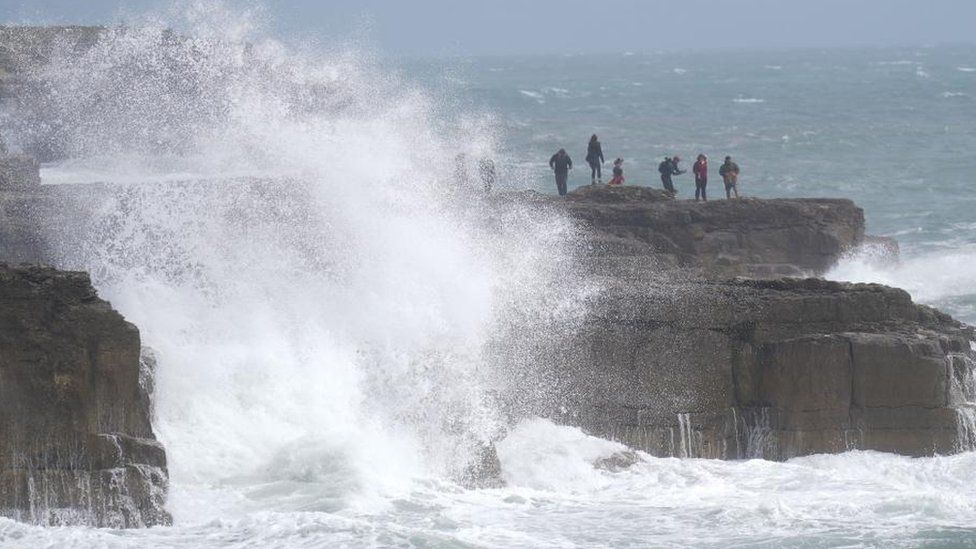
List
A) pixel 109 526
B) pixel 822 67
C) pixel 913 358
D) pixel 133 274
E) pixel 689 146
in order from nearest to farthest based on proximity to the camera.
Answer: pixel 109 526
pixel 913 358
pixel 133 274
pixel 689 146
pixel 822 67

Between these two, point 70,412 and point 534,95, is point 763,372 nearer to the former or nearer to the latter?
point 70,412

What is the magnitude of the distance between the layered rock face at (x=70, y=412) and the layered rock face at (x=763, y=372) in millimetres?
4534

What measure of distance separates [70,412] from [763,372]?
738cm

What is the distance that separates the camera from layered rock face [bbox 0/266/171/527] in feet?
51.1

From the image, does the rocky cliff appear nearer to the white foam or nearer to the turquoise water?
the white foam

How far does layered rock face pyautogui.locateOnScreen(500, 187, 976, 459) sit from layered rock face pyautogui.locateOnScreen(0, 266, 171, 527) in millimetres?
4534

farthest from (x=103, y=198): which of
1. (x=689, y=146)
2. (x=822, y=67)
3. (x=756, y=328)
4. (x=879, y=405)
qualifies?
(x=822, y=67)

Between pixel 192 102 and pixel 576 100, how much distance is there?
5212 cm

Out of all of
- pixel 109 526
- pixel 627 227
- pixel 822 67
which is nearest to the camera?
pixel 109 526

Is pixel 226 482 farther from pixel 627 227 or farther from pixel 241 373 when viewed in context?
pixel 627 227

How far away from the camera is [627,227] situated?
25688mm

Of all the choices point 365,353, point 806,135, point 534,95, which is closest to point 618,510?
point 365,353

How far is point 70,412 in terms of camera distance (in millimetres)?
15727

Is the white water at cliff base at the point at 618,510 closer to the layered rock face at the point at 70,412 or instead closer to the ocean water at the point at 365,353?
the ocean water at the point at 365,353
